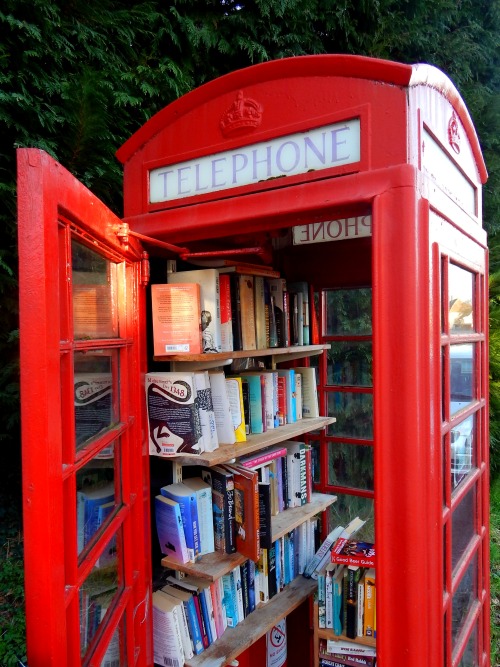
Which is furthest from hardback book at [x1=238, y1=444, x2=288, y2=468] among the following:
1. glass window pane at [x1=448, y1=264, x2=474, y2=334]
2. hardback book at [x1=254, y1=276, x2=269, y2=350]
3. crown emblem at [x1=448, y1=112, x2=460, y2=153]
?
crown emblem at [x1=448, y1=112, x2=460, y2=153]

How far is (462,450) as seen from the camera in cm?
196

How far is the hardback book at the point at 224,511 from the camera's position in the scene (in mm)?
2168

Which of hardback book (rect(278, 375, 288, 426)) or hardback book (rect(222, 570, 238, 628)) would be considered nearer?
hardback book (rect(222, 570, 238, 628))

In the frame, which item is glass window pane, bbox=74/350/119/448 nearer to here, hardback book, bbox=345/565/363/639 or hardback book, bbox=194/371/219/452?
hardback book, bbox=194/371/219/452

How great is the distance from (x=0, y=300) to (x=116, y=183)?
0.99 m

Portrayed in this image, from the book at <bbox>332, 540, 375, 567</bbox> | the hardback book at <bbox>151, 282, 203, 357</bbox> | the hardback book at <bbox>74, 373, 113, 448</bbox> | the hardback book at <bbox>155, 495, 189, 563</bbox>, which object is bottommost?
the book at <bbox>332, 540, 375, 567</bbox>

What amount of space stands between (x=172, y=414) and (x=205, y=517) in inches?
21.1

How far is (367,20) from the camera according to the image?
415 cm

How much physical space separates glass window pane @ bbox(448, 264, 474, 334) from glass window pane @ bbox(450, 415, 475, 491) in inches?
15.1

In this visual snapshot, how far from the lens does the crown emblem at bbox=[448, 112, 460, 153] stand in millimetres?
1754

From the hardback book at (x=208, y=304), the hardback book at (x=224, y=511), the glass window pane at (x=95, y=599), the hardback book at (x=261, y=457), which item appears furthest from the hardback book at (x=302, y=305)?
the glass window pane at (x=95, y=599)

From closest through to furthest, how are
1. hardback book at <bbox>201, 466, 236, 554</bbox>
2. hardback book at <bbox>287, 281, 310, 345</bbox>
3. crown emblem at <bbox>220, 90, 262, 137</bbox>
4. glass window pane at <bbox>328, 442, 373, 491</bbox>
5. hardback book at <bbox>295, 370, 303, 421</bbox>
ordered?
crown emblem at <bbox>220, 90, 262, 137</bbox>, hardback book at <bbox>201, 466, 236, 554</bbox>, hardback book at <bbox>295, 370, 303, 421</bbox>, hardback book at <bbox>287, 281, 310, 345</bbox>, glass window pane at <bbox>328, 442, 373, 491</bbox>

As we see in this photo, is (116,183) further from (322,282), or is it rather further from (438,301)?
(438,301)

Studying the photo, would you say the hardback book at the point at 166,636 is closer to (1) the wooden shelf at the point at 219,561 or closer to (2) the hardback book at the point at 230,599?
(1) the wooden shelf at the point at 219,561
